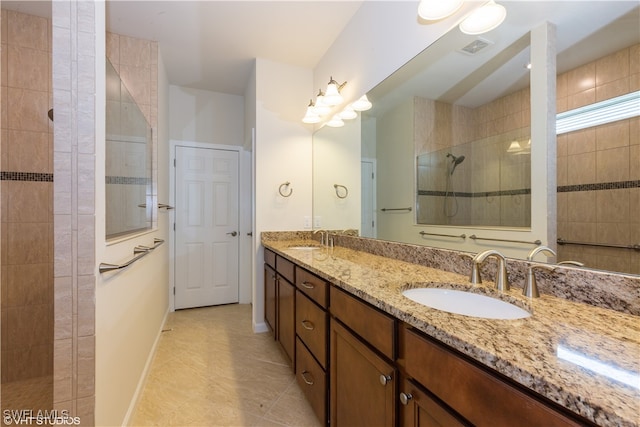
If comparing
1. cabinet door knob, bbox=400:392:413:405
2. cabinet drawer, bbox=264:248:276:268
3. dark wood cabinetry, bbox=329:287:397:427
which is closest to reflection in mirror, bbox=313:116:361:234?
cabinet drawer, bbox=264:248:276:268

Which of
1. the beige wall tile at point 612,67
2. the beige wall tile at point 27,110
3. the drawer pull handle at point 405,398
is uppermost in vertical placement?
the beige wall tile at point 27,110

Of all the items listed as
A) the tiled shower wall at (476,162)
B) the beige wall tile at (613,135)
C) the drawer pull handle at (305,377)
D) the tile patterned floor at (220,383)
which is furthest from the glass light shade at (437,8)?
the tile patterned floor at (220,383)

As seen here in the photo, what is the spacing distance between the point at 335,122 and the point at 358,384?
81.1 inches

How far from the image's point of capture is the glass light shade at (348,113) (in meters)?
2.28

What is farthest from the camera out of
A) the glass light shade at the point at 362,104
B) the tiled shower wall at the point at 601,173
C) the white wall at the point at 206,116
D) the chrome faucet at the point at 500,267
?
the white wall at the point at 206,116

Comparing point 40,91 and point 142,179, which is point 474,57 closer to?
point 142,179

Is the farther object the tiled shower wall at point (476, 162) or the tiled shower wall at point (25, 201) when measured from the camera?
the tiled shower wall at point (25, 201)

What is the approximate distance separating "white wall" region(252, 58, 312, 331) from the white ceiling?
0.58 feet

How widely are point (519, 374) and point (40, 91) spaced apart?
3.07 metres

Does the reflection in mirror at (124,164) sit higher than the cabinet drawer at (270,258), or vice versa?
the reflection in mirror at (124,164)

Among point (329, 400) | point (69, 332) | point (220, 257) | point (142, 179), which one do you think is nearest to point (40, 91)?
point (142, 179)

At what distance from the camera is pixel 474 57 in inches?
51.8

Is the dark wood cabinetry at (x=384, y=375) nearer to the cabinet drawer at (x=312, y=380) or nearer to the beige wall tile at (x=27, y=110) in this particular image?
the cabinet drawer at (x=312, y=380)

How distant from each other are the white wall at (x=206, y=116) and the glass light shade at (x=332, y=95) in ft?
5.47
